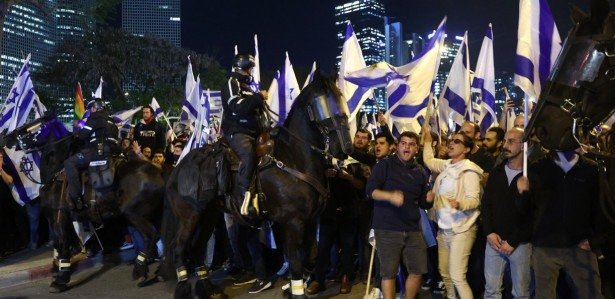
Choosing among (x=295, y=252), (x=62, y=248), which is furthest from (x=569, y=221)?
(x=62, y=248)

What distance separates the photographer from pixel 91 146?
9.10m

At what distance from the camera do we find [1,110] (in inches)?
466

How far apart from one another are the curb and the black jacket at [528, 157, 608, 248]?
8111 mm

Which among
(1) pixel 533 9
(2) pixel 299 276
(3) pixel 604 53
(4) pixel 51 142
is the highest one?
(1) pixel 533 9

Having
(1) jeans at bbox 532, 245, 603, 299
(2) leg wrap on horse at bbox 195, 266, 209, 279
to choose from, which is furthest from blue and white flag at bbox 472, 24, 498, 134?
(2) leg wrap on horse at bbox 195, 266, 209, 279

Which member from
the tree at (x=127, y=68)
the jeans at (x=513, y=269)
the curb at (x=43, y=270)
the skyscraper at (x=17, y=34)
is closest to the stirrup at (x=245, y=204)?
the jeans at (x=513, y=269)

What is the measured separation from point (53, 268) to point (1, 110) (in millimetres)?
4085

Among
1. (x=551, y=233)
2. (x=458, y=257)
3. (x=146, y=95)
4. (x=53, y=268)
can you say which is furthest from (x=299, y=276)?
(x=146, y=95)

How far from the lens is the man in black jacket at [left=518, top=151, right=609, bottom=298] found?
4863 mm

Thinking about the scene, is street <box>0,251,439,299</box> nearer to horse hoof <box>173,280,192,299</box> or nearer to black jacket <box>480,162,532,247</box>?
horse hoof <box>173,280,192,299</box>

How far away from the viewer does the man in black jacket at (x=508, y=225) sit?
5504 mm

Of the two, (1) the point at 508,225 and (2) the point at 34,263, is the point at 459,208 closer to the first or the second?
(1) the point at 508,225

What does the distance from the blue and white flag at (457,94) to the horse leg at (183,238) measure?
4585mm

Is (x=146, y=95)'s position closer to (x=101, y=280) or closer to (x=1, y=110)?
(x=1, y=110)
